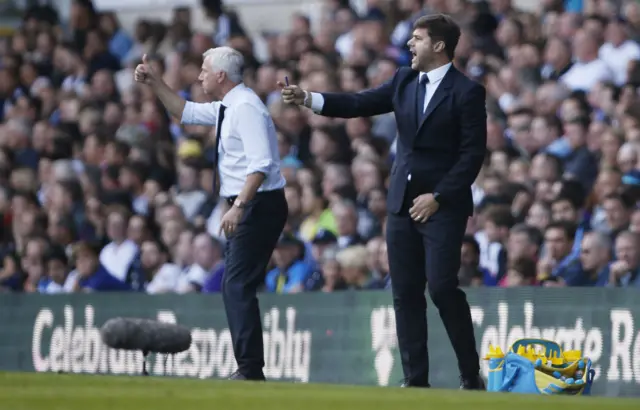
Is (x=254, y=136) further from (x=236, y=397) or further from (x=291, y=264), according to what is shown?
(x=291, y=264)

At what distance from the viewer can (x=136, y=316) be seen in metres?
13.9

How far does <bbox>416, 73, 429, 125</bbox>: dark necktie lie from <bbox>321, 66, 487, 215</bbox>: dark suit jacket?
24 mm

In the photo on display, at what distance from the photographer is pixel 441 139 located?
30.4ft

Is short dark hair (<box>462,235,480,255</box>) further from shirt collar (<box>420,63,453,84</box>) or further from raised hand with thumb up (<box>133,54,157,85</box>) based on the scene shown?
shirt collar (<box>420,63,453,84</box>)

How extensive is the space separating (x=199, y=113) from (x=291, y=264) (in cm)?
410

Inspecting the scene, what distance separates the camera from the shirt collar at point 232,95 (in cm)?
1004

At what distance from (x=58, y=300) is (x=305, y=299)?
2942mm

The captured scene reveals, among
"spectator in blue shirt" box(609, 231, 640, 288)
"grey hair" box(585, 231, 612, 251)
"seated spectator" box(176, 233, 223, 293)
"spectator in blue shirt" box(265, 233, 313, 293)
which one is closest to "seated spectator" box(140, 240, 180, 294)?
"seated spectator" box(176, 233, 223, 293)

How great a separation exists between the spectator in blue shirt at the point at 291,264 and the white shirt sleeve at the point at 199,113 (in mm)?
3913

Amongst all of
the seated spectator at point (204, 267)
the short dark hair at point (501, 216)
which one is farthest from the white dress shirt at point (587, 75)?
the seated spectator at point (204, 267)

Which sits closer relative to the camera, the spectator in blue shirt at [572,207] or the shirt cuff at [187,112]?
the shirt cuff at [187,112]

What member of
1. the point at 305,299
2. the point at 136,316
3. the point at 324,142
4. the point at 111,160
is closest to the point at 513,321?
the point at 305,299

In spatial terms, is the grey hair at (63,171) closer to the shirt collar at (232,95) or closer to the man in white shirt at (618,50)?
the man in white shirt at (618,50)

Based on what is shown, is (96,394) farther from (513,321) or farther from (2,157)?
(2,157)
